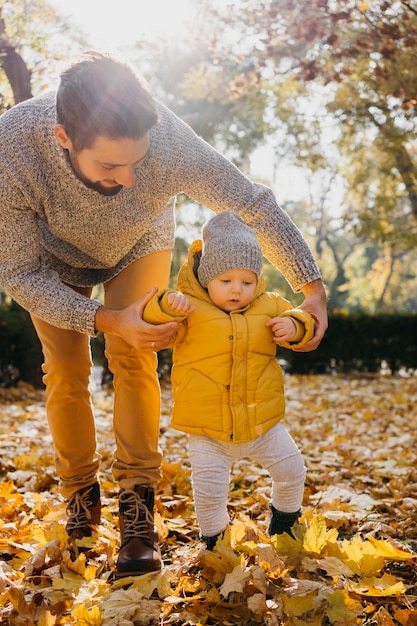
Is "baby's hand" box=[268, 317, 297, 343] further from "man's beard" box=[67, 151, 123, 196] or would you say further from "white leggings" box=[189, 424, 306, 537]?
"man's beard" box=[67, 151, 123, 196]

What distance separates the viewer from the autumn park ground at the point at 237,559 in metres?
1.93

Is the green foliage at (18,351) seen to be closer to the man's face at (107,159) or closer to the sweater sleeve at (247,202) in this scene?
the sweater sleeve at (247,202)

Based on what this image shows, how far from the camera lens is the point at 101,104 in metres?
2.00

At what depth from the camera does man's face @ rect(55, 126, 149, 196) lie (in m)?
2.03

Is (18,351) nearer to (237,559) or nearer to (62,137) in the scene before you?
(62,137)

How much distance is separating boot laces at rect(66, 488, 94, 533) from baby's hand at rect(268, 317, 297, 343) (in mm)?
1112

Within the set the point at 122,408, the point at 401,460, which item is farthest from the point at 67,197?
the point at 401,460

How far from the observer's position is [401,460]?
4266 mm

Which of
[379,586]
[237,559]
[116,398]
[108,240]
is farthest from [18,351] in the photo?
[379,586]

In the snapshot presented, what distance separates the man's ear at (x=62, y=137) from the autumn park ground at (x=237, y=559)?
1.47m

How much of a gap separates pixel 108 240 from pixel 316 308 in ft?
2.85

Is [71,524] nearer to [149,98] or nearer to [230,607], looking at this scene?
[230,607]

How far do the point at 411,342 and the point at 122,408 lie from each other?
9019 mm

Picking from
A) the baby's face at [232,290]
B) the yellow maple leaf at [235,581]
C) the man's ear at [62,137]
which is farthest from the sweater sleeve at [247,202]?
the yellow maple leaf at [235,581]
